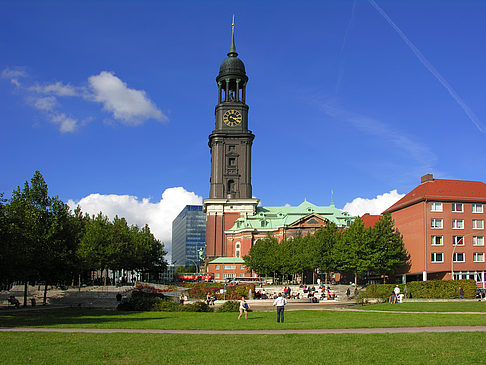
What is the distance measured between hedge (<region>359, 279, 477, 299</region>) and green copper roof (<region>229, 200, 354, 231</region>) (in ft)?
214

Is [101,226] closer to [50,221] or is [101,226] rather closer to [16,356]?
[50,221]

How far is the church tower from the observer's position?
134125mm

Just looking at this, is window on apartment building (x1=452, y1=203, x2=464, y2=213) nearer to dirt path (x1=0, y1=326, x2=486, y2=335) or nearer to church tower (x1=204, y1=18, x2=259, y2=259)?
dirt path (x1=0, y1=326, x2=486, y2=335)

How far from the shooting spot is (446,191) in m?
75.6

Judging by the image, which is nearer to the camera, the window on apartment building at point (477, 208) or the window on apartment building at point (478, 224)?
the window on apartment building at point (478, 224)

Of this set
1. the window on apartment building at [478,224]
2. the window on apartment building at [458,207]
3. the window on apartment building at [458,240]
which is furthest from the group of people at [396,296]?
the window on apartment building at [478,224]

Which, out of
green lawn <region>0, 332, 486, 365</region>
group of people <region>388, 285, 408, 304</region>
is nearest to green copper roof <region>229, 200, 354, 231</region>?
group of people <region>388, 285, 408, 304</region>

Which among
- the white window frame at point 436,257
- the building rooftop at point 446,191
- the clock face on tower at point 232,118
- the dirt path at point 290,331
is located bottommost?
the dirt path at point 290,331

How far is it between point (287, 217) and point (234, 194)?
15190 millimetres

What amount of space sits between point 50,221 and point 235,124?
88628 millimetres

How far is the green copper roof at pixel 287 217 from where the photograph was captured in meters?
131

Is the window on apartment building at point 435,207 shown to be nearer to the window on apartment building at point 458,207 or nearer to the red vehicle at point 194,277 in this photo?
the window on apartment building at point 458,207

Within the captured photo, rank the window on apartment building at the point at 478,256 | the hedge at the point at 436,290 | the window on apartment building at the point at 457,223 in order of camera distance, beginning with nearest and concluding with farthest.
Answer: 1. the hedge at the point at 436,290
2. the window on apartment building at the point at 478,256
3. the window on apartment building at the point at 457,223

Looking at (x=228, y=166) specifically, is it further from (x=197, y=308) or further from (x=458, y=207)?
(x=197, y=308)
